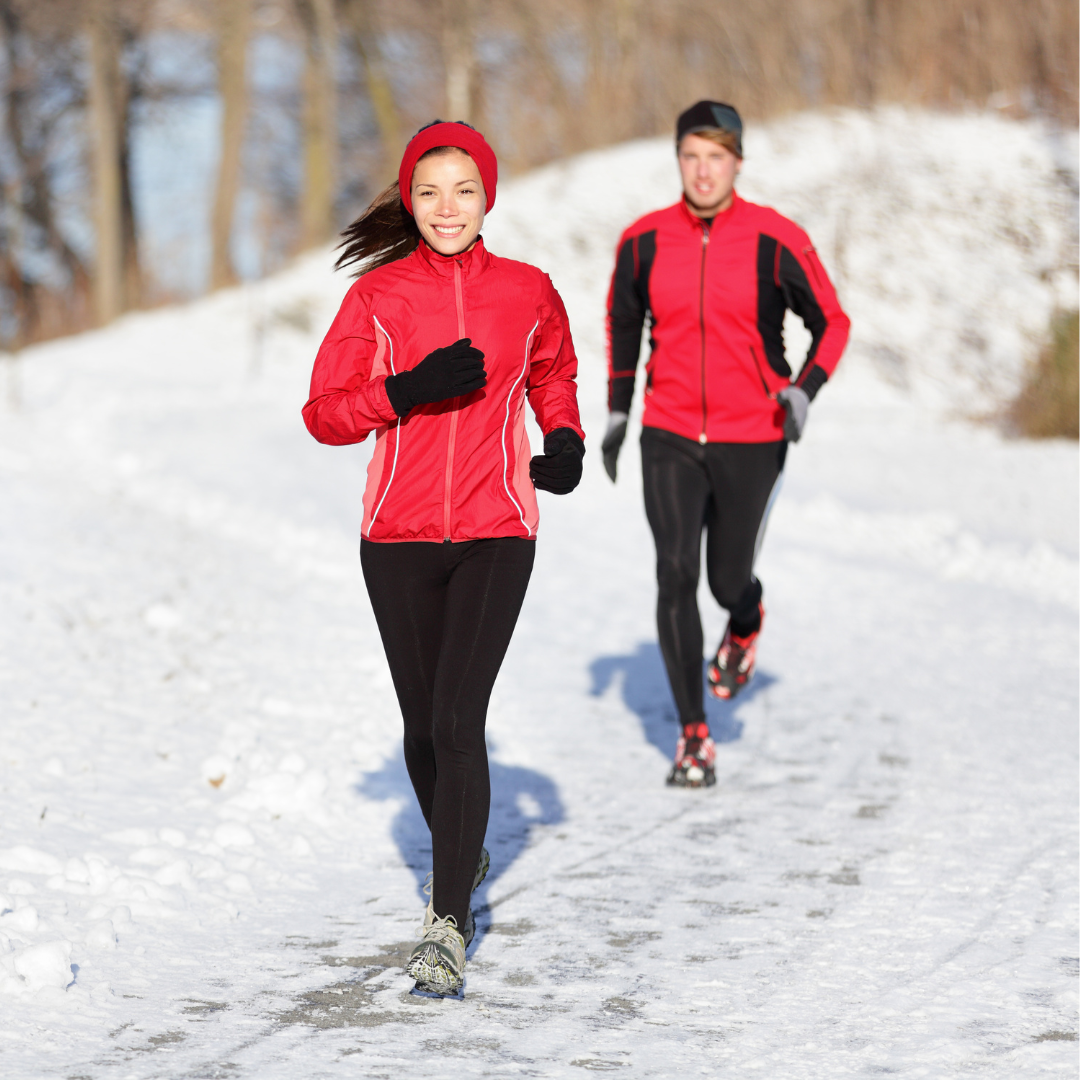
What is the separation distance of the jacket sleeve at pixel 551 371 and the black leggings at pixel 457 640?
1.06 ft

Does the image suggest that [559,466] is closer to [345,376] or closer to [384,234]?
[345,376]

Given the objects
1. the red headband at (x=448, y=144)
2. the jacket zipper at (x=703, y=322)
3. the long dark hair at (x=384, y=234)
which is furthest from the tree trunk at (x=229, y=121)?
the red headband at (x=448, y=144)

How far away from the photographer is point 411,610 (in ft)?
12.4

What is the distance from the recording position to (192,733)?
20.0ft

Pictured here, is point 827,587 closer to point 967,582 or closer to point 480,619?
point 967,582

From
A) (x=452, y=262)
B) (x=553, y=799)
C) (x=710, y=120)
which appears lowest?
(x=553, y=799)

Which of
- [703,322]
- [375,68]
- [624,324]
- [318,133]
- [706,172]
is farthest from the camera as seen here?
[375,68]

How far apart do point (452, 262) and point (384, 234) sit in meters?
0.36

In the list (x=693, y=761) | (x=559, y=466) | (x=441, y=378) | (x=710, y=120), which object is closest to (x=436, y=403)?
(x=441, y=378)

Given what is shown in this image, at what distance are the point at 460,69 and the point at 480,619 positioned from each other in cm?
2704

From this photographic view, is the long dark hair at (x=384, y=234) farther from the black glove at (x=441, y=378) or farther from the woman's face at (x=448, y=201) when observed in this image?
the black glove at (x=441, y=378)

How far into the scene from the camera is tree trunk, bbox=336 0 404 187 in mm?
30125

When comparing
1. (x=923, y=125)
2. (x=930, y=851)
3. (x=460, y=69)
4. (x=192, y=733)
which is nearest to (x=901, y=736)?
(x=930, y=851)

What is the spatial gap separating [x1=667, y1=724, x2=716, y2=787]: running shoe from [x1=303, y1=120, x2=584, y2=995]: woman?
2070mm
